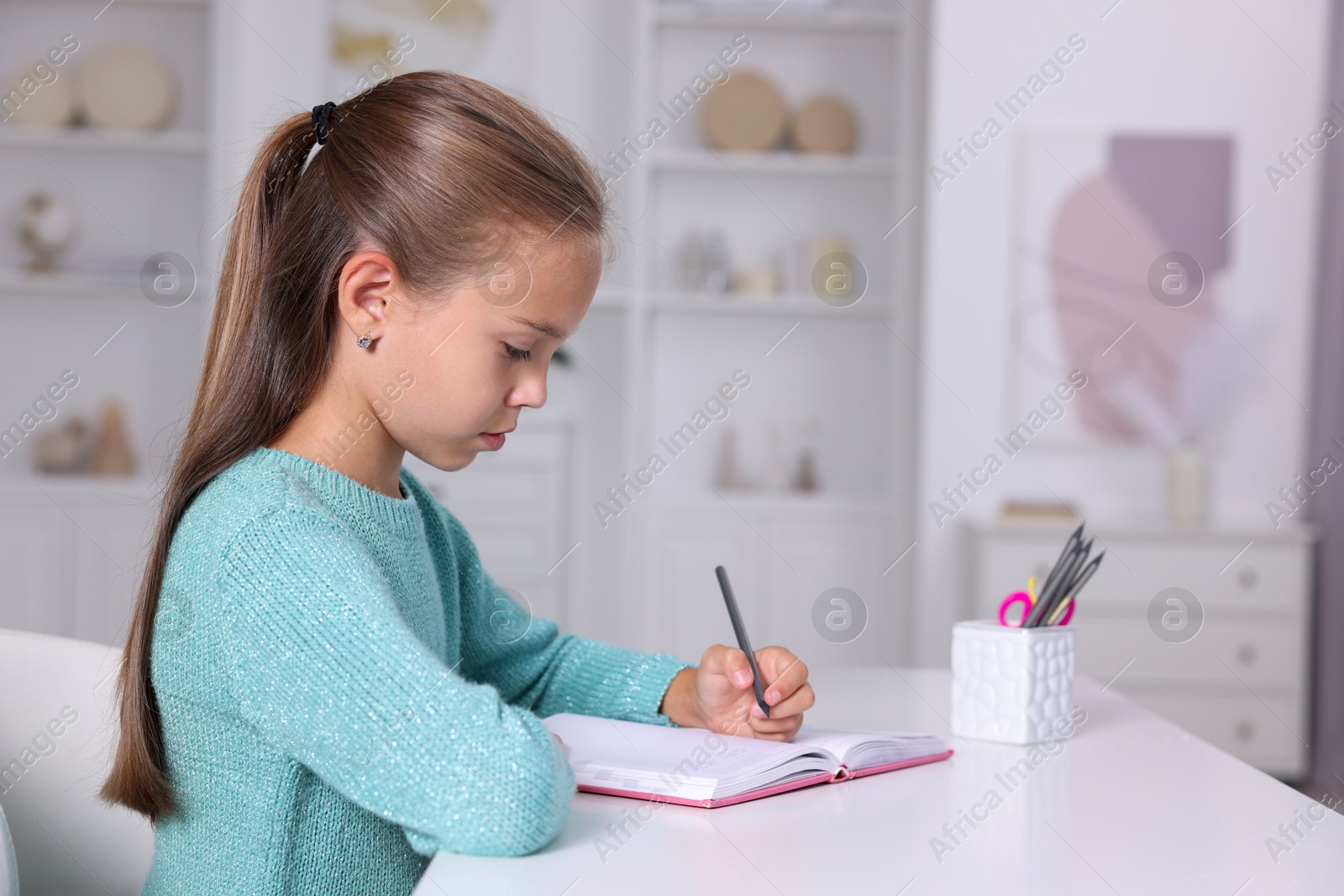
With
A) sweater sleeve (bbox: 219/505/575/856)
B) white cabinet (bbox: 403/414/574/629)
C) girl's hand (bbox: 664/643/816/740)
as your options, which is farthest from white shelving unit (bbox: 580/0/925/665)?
sweater sleeve (bbox: 219/505/575/856)

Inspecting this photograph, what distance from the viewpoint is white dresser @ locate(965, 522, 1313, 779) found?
3076 millimetres

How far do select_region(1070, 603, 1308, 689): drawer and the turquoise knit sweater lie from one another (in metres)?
2.44

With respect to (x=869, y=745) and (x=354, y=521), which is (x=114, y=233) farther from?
(x=869, y=745)

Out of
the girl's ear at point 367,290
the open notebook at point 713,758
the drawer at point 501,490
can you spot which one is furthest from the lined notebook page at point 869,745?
the drawer at point 501,490

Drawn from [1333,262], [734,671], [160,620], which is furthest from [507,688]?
[1333,262]

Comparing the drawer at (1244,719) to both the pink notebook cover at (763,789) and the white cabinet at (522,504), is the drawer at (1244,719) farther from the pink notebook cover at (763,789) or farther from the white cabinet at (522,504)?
the pink notebook cover at (763,789)

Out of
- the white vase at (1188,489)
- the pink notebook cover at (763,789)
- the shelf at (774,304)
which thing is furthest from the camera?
the shelf at (774,304)

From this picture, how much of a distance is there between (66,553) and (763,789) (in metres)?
3.21

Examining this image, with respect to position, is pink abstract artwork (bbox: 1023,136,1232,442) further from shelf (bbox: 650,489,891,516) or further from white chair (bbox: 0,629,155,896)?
white chair (bbox: 0,629,155,896)

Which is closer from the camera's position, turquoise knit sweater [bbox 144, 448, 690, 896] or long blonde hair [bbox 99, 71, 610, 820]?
turquoise knit sweater [bbox 144, 448, 690, 896]

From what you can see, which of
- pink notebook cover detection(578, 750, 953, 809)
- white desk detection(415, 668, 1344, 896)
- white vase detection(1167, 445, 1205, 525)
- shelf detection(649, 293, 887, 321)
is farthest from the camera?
shelf detection(649, 293, 887, 321)

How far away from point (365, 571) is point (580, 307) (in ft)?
0.91

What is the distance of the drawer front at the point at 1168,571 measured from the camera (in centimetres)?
308

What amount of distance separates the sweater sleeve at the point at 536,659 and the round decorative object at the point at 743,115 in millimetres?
2700
